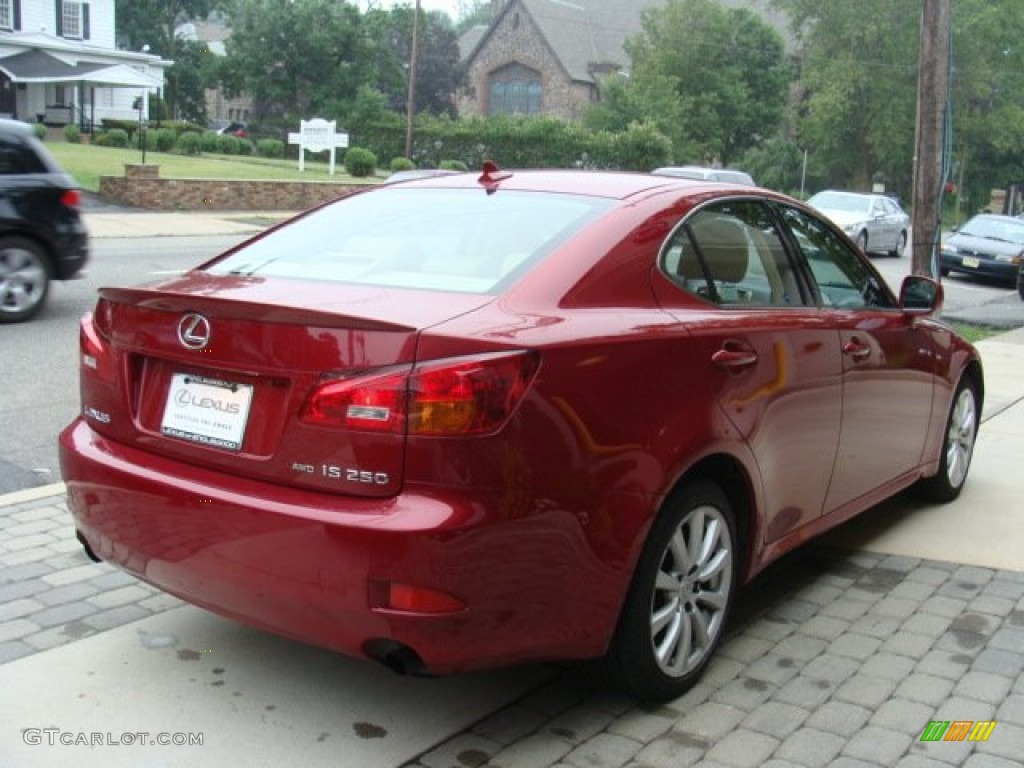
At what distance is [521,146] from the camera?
51.6 metres

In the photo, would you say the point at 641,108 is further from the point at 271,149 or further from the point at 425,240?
the point at 425,240

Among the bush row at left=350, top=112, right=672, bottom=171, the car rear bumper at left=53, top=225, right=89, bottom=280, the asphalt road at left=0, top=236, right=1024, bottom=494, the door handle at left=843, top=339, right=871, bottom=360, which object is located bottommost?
the asphalt road at left=0, top=236, right=1024, bottom=494

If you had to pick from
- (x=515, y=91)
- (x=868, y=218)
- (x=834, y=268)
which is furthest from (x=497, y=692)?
(x=515, y=91)

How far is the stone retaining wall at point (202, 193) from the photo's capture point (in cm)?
2539

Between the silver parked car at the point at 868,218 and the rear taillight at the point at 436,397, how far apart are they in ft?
83.1

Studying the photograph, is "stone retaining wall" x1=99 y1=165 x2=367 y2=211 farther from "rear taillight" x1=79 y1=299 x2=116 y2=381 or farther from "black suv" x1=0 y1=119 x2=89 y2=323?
"rear taillight" x1=79 y1=299 x2=116 y2=381

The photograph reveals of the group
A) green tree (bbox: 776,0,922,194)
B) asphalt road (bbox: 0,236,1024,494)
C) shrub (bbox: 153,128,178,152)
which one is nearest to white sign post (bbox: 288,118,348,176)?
shrub (bbox: 153,128,178,152)

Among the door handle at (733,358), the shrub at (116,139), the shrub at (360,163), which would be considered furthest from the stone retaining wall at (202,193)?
the door handle at (733,358)

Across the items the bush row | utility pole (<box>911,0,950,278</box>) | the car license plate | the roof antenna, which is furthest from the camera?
the bush row

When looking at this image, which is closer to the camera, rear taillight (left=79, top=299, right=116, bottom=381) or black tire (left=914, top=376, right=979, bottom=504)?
rear taillight (left=79, top=299, right=116, bottom=381)

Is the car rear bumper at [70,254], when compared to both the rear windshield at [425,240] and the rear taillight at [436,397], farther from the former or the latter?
the rear taillight at [436,397]

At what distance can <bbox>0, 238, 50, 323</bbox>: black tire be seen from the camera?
10.5 metres

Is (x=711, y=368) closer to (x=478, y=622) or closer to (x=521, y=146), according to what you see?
(x=478, y=622)

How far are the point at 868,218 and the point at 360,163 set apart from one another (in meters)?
18.3
